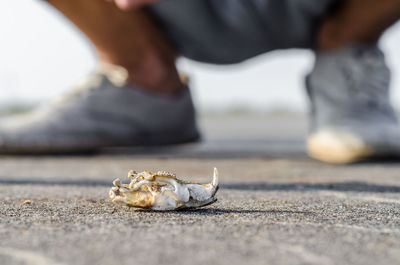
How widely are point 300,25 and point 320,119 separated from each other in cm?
53

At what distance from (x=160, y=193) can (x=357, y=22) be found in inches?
68.9

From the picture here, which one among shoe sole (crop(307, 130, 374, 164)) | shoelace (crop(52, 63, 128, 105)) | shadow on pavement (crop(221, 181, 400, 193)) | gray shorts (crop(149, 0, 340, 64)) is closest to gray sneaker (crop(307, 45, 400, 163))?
shoe sole (crop(307, 130, 374, 164))

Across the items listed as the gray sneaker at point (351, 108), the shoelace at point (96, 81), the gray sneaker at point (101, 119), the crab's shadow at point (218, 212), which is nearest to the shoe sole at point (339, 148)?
the gray sneaker at point (351, 108)

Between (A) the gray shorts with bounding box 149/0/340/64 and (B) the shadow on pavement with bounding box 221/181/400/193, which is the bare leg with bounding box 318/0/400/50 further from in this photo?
(B) the shadow on pavement with bounding box 221/181/400/193

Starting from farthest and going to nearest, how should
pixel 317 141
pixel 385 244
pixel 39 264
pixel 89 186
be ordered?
pixel 317 141, pixel 89 186, pixel 385 244, pixel 39 264

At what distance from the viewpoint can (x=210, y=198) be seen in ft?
3.25

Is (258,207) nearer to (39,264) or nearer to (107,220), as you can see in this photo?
(107,220)

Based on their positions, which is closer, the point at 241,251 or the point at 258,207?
the point at 241,251

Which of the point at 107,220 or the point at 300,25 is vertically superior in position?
the point at 300,25

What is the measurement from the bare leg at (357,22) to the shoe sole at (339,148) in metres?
0.51

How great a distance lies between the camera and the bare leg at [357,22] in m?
2.24

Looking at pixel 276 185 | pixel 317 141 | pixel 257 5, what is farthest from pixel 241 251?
pixel 257 5

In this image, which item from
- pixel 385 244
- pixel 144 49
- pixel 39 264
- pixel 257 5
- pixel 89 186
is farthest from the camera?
pixel 144 49

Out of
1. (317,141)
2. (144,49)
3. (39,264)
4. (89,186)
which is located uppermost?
(144,49)
